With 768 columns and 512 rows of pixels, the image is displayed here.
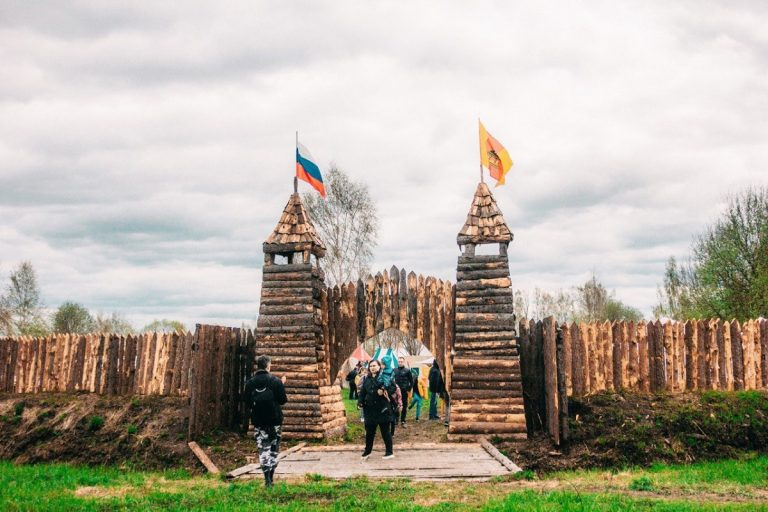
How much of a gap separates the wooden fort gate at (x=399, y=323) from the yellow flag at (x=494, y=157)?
54 cm

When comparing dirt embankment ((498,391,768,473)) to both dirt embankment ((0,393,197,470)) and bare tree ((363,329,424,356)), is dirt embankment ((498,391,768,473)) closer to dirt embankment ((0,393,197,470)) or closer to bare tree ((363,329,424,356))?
dirt embankment ((0,393,197,470))

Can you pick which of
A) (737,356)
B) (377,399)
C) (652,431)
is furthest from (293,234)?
(737,356)

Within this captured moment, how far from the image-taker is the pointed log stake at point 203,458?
37.7ft

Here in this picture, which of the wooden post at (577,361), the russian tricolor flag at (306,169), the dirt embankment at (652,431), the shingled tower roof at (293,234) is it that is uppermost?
the russian tricolor flag at (306,169)

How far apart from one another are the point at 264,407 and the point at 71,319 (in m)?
41.7

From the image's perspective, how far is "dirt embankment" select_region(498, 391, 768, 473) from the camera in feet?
39.6

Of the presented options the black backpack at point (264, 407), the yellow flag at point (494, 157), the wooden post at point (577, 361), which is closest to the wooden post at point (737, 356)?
the wooden post at point (577, 361)

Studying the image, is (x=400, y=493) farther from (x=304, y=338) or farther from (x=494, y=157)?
(x=494, y=157)

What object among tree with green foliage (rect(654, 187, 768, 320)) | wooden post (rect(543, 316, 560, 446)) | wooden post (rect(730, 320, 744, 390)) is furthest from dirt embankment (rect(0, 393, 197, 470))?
tree with green foliage (rect(654, 187, 768, 320))

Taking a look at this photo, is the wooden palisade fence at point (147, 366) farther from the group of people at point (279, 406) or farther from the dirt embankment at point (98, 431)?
the group of people at point (279, 406)

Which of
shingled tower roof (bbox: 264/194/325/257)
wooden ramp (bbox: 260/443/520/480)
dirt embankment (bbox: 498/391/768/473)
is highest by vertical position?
shingled tower roof (bbox: 264/194/325/257)

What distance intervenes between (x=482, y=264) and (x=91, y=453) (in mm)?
9234

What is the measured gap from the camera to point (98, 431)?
14328 millimetres

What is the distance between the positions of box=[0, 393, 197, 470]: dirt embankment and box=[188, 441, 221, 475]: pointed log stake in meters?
0.15
